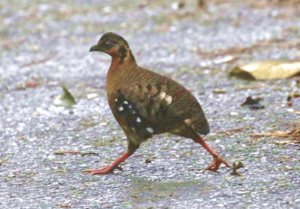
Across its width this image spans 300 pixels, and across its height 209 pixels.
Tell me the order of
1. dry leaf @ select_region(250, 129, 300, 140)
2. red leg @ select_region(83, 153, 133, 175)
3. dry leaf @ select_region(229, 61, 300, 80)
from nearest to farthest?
red leg @ select_region(83, 153, 133, 175)
dry leaf @ select_region(250, 129, 300, 140)
dry leaf @ select_region(229, 61, 300, 80)

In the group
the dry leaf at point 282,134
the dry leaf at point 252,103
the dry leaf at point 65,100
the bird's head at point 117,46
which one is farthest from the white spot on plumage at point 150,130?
the dry leaf at point 65,100

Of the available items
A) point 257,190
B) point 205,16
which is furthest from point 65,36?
point 257,190

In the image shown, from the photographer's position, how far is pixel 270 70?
20.7ft

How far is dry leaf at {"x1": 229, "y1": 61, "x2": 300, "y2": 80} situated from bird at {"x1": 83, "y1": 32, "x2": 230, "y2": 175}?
8.48 ft

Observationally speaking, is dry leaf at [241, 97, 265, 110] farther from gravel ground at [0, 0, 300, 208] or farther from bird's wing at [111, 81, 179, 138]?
bird's wing at [111, 81, 179, 138]

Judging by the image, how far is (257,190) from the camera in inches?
137

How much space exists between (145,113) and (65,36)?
5.98 metres

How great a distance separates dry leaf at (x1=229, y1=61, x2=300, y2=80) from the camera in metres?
6.25

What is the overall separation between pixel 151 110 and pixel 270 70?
2.85 meters

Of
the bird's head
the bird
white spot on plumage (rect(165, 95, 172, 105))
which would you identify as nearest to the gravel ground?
the bird

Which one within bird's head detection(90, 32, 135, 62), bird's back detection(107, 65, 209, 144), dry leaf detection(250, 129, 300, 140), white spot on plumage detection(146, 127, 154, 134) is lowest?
dry leaf detection(250, 129, 300, 140)

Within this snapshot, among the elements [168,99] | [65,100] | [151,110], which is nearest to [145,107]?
[151,110]

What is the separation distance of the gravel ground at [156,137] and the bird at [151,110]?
0.25m

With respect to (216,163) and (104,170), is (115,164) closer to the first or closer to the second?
(104,170)
